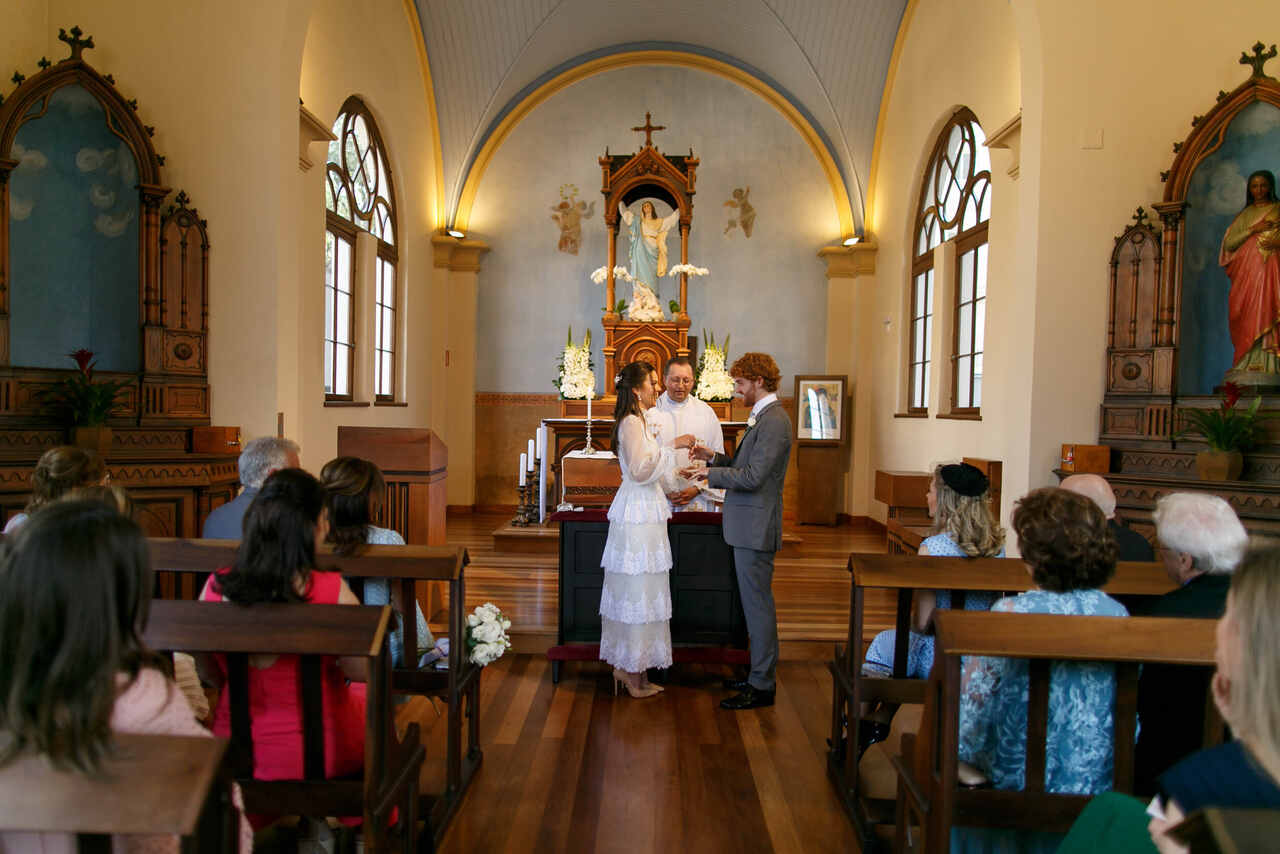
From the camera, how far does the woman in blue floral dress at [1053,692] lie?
2.10 metres

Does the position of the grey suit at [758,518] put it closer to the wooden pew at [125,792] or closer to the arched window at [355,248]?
the wooden pew at [125,792]

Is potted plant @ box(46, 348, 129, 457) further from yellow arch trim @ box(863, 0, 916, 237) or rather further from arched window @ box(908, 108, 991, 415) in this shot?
yellow arch trim @ box(863, 0, 916, 237)

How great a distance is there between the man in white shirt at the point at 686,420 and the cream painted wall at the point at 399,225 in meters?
2.78

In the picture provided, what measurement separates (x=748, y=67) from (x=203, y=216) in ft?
26.1

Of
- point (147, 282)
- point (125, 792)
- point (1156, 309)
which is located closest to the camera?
point (125, 792)

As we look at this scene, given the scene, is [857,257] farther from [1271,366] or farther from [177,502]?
[177,502]

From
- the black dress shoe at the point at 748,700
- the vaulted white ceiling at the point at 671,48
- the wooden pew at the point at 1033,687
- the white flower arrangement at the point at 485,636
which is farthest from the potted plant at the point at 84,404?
the vaulted white ceiling at the point at 671,48

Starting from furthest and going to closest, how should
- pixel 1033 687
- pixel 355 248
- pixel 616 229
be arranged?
pixel 616 229 → pixel 355 248 → pixel 1033 687

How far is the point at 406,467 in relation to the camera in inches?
209

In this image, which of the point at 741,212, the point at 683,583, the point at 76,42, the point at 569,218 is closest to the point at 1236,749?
the point at 683,583

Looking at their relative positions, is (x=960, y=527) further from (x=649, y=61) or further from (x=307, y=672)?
(x=649, y=61)

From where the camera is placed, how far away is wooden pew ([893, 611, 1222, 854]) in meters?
1.90

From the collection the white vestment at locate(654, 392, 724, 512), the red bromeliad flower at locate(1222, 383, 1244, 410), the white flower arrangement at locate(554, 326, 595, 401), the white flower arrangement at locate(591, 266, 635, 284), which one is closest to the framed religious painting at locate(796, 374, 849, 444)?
the white flower arrangement at locate(591, 266, 635, 284)

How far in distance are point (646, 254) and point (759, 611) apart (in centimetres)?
690
